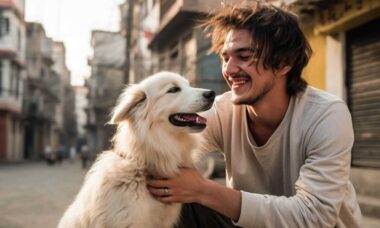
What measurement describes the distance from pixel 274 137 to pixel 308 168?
346 millimetres

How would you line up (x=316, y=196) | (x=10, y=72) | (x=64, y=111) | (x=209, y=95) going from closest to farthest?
(x=316, y=196)
(x=209, y=95)
(x=10, y=72)
(x=64, y=111)

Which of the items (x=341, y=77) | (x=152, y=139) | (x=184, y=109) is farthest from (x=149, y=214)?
(x=341, y=77)

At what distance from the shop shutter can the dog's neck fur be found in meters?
4.94

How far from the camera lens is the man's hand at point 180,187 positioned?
2.47 meters

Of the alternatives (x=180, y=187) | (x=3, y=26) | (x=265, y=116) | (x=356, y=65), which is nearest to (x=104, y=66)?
(x=3, y=26)

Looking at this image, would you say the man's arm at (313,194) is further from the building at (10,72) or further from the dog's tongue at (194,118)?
the building at (10,72)

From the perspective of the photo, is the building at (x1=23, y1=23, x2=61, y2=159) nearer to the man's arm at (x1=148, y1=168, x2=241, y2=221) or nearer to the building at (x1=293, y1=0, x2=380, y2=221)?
the building at (x1=293, y1=0, x2=380, y2=221)

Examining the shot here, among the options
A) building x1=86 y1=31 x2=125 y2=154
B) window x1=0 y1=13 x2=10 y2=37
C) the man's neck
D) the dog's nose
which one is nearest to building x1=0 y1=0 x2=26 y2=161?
window x1=0 y1=13 x2=10 y2=37

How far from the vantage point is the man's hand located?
2469 mm

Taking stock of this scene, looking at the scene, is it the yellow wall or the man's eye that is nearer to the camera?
the man's eye

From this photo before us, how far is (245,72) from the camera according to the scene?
8.50 feet

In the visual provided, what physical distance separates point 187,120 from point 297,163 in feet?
2.55

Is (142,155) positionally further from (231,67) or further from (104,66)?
(104,66)

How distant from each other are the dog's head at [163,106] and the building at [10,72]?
33.8 meters
